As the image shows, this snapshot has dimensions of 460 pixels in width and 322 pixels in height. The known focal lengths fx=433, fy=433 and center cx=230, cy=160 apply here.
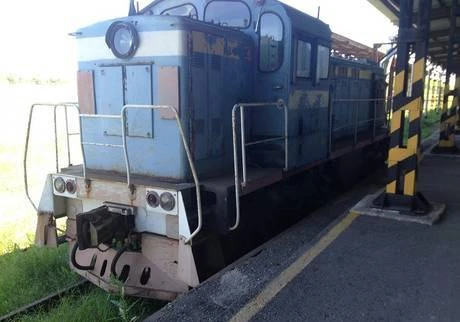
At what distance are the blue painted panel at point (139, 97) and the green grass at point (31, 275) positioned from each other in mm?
1908

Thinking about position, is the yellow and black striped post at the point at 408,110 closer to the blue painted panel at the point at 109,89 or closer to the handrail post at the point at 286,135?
the handrail post at the point at 286,135

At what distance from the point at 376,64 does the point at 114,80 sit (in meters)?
8.32

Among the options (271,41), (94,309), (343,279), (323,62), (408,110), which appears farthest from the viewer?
(323,62)

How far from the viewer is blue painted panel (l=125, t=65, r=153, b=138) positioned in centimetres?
440

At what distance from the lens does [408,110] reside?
18.0 feet

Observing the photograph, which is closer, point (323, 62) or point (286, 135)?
point (286, 135)

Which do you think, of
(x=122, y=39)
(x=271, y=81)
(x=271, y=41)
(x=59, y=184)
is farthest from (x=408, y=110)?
(x=59, y=184)

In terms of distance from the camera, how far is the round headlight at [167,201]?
3.88 metres

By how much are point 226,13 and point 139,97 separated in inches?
67.7

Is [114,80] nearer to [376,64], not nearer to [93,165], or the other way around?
[93,165]

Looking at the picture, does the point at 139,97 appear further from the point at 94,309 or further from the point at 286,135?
the point at 94,309

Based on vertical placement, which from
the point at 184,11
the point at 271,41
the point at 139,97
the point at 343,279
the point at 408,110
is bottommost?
the point at 343,279

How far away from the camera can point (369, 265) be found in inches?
155

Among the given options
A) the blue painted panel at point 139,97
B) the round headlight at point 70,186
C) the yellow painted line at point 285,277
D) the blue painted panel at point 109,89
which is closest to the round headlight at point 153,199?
the blue painted panel at point 139,97
